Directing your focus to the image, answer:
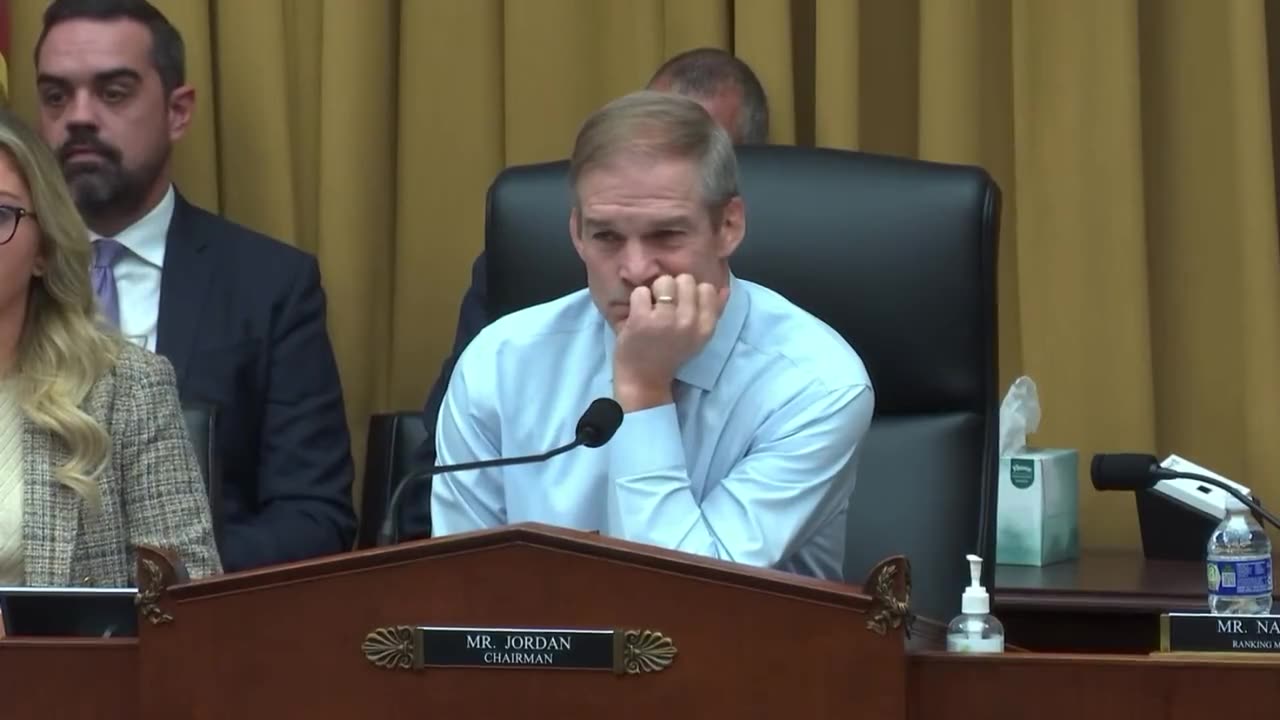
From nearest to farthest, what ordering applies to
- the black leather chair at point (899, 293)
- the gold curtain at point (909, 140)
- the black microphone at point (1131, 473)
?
1. the black microphone at point (1131, 473)
2. the black leather chair at point (899, 293)
3. the gold curtain at point (909, 140)

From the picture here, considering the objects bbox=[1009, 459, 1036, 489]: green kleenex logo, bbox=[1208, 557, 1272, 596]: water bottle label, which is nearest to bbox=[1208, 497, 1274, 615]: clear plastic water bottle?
bbox=[1208, 557, 1272, 596]: water bottle label

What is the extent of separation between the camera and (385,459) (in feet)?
9.47

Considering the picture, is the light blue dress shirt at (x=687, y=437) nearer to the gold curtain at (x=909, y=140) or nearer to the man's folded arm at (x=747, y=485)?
the man's folded arm at (x=747, y=485)

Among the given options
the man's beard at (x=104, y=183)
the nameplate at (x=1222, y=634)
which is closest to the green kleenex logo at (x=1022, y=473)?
the nameplate at (x=1222, y=634)

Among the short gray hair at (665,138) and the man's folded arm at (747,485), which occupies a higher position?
the short gray hair at (665,138)

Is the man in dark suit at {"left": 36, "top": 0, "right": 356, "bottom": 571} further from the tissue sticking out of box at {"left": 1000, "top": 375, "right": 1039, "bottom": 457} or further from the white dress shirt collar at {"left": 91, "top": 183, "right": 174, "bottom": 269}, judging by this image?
the tissue sticking out of box at {"left": 1000, "top": 375, "right": 1039, "bottom": 457}

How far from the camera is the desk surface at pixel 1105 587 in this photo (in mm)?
2275

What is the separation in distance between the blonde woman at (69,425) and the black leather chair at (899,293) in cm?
47

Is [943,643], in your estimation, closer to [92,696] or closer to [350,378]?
[92,696]

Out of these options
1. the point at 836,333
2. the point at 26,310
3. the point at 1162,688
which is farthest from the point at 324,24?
the point at 1162,688

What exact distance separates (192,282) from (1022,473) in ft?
4.27

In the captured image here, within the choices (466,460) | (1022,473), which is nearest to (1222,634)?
(466,460)

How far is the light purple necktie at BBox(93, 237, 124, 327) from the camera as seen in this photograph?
2.89m

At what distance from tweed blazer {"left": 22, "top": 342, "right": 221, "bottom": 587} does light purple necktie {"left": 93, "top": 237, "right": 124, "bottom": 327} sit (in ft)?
2.30
